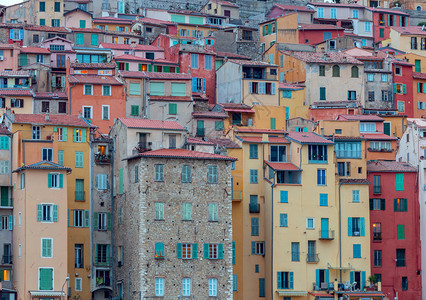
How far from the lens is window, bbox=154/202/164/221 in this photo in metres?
79.4

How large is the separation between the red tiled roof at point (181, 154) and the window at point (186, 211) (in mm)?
3403

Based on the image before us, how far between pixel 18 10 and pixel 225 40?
74.5 feet

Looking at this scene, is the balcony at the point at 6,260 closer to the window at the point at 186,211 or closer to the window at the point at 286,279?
the window at the point at 186,211

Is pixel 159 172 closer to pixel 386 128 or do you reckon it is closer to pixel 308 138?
pixel 308 138

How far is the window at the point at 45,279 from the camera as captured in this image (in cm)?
7712

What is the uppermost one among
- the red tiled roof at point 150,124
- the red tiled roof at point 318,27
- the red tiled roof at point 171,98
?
the red tiled roof at point 318,27

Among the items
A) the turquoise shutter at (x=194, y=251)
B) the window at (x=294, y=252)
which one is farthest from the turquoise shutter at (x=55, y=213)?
the window at (x=294, y=252)

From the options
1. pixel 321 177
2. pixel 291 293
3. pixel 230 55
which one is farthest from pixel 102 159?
pixel 230 55

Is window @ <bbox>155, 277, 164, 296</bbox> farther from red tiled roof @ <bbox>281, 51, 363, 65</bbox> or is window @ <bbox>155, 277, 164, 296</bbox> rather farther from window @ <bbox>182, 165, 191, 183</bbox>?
red tiled roof @ <bbox>281, 51, 363, 65</bbox>

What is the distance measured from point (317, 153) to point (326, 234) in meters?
6.35

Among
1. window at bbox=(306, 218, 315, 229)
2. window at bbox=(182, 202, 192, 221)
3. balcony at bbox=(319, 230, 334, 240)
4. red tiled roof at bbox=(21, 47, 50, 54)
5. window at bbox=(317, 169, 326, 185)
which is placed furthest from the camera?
red tiled roof at bbox=(21, 47, 50, 54)

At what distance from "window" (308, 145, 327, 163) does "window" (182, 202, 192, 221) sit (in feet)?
42.0

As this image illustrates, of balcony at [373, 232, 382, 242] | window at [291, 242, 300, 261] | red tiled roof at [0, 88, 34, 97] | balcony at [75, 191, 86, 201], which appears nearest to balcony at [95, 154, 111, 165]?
balcony at [75, 191, 86, 201]

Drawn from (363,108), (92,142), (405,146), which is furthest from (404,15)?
(92,142)
